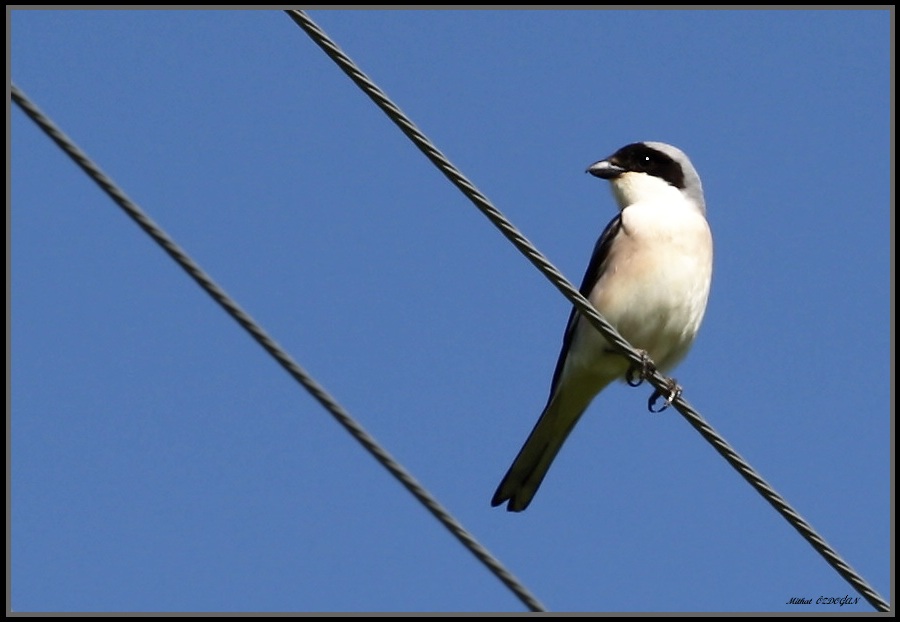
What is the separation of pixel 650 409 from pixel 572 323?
2.13 feet

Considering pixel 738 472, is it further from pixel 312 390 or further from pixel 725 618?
pixel 312 390

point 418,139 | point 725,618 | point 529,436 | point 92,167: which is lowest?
point 725,618

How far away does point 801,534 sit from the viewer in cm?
453

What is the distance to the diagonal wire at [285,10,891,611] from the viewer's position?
169 inches

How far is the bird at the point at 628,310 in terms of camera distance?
702 cm

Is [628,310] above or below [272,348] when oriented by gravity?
below

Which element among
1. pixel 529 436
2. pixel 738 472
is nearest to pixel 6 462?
pixel 738 472

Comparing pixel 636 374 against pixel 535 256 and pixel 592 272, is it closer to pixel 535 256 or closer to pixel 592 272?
pixel 592 272

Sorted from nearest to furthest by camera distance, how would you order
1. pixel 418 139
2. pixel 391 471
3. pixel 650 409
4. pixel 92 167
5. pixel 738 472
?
1. pixel 92 167
2. pixel 391 471
3. pixel 418 139
4. pixel 738 472
5. pixel 650 409

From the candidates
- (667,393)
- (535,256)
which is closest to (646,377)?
(667,393)

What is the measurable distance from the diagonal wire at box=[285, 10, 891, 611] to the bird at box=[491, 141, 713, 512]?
2.01m

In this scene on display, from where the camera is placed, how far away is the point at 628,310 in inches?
277

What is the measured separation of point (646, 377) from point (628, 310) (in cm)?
74

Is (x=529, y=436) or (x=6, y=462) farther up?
(x=6, y=462)
